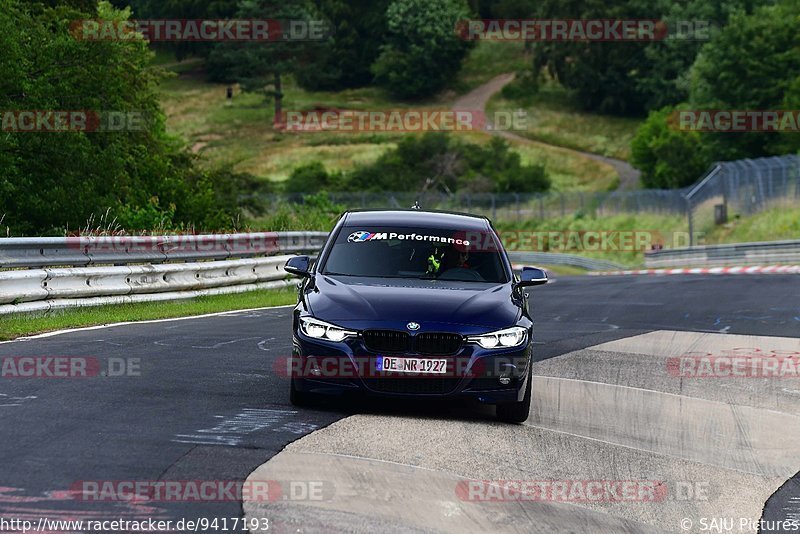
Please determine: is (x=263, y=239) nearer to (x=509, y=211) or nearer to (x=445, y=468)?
(x=445, y=468)

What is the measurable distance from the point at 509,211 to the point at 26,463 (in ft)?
205

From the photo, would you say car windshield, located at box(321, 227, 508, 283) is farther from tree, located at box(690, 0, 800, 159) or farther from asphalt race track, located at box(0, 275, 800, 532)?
tree, located at box(690, 0, 800, 159)

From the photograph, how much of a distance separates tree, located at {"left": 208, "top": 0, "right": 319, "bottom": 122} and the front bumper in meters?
129

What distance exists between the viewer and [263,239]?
80.4 ft

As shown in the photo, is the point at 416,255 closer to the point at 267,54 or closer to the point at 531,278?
the point at 531,278

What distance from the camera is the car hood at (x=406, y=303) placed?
9758 millimetres

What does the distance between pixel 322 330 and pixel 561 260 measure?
2078 inches

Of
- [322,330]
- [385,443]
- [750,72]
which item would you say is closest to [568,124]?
[750,72]

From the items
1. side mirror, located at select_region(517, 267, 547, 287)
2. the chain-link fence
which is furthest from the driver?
the chain-link fence

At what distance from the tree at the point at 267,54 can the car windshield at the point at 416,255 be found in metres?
127

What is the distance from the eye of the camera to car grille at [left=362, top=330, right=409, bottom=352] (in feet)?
31.7

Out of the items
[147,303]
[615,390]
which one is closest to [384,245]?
[615,390]

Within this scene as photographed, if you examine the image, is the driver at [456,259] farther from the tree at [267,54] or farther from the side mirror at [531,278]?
the tree at [267,54]

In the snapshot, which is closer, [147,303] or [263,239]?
[147,303]
